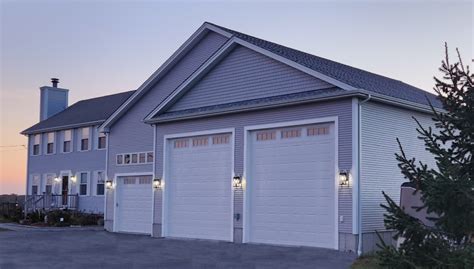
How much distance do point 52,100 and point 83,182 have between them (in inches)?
345

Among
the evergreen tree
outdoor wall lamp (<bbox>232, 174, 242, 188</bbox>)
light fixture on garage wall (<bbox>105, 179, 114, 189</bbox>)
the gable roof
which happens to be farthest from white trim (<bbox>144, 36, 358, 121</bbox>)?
the evergreen tree

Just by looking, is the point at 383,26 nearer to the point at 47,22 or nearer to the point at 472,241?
the point at 47,22

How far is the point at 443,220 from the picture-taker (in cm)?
573

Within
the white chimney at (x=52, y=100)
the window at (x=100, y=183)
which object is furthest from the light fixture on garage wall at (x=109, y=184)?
the white chimney at (x=52, y=100)

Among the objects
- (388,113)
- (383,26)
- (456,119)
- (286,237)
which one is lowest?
(286,237)

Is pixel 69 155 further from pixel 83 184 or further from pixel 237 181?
pixel 237 181

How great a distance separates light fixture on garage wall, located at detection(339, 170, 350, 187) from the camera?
50.2 ft

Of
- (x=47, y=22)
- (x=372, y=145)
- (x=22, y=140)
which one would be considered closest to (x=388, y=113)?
(x=372, y=145)

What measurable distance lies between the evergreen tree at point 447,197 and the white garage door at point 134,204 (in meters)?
16.8

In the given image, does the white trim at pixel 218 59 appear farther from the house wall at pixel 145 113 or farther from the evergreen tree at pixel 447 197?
the evergreen tree at pixel 447 197

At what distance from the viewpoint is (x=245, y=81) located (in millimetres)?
18750

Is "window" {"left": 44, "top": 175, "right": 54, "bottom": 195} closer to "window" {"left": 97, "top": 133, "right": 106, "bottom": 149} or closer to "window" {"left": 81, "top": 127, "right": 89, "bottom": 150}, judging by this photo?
"window" {"left": 81, "top": 127, "right": 89, "bottom": 150}

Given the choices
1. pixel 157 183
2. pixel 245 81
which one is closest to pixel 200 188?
pixel 157 183

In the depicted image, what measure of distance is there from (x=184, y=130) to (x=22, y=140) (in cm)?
2300
